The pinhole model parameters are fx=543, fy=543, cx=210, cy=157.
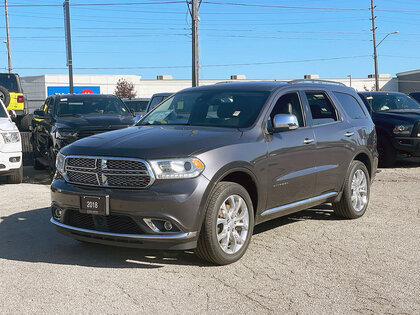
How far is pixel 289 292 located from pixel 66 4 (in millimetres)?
21518

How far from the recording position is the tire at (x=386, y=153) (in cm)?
1263

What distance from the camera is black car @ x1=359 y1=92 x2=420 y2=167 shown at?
12.4 m

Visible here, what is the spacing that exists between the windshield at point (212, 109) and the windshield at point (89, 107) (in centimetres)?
537

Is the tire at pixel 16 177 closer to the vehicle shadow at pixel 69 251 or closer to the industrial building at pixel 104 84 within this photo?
the vehicle shadow at pixel 69 251

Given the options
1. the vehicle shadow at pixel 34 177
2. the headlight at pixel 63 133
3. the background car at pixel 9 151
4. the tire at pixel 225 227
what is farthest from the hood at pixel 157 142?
the vehicle shadow at pixel 34 177

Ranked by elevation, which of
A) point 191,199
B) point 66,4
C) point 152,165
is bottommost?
point 191,199

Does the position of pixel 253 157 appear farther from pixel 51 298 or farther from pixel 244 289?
pixel 51 298

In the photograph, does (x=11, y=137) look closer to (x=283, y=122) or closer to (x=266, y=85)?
(x=266, y=85)

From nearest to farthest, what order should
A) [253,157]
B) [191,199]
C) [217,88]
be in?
1. [191,199]
2. [253,157]
3. [217,88]

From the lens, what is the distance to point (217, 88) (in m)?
6.43

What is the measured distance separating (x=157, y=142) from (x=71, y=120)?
6.11 metres

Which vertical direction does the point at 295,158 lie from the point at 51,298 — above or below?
above

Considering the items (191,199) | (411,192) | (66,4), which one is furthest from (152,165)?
(66,4)

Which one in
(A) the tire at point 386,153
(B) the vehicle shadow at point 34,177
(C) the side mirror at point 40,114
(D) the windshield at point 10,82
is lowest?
(B) the vehicle shadow at point 34,177
